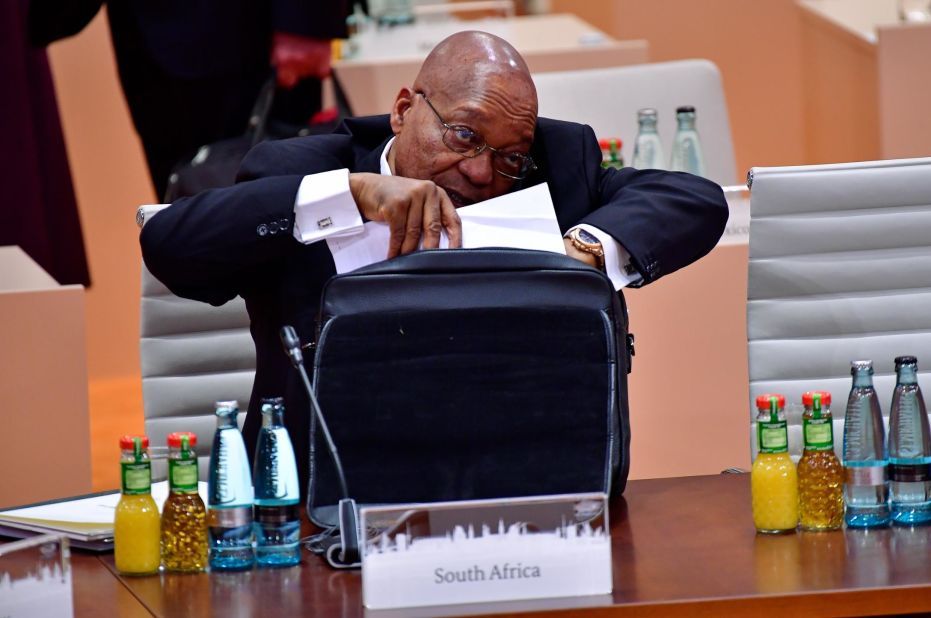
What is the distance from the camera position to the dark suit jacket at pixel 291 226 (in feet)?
6.10

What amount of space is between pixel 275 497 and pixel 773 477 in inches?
19.0

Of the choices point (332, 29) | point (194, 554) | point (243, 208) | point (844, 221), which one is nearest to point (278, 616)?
point (194, 554)

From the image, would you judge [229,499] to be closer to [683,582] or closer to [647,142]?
[683,582]

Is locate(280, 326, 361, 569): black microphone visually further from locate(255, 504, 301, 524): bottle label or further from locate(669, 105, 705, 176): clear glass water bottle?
locate(669, 105, 705, 176): clear glass water bottle

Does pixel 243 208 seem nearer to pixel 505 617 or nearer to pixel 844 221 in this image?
pixel 505 617

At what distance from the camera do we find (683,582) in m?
1.44

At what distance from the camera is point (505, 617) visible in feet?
4.52

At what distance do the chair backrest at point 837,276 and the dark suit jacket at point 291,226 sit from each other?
300 mm

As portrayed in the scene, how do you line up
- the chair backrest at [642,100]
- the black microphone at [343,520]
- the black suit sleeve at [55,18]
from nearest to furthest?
the black microphone at [343,520] < the chair backrest at [642,100] < the black suit sleeve at [55,18]

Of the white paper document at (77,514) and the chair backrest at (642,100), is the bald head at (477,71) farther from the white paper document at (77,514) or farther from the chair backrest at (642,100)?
the chair backrest at (642,100)

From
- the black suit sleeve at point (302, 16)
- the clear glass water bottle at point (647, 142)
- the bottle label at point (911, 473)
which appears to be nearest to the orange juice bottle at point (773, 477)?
the bottle label at point (911, 473)

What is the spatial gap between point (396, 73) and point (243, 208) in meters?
2.61

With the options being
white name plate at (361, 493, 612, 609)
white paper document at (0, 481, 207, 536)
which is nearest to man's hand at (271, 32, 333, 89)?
white paper document at (0, 481, 207, 536)

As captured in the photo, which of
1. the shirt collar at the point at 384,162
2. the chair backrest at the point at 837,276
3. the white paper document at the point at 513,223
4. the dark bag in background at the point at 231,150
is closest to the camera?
the white paper document at the point at 513,223
